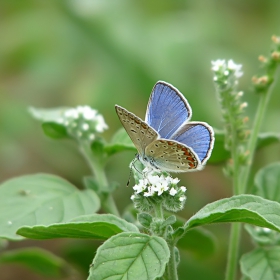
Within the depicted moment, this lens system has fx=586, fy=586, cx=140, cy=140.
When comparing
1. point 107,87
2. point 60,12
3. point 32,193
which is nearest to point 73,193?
point 32,193

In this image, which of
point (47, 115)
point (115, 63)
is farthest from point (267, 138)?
point (115, 63)

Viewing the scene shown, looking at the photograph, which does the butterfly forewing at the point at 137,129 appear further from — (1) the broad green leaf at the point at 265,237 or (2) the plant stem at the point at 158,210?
(1) the broad green leaf at the point at 265,237

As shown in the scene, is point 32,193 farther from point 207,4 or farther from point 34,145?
point 207,4

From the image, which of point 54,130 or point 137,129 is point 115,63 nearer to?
point 54,130

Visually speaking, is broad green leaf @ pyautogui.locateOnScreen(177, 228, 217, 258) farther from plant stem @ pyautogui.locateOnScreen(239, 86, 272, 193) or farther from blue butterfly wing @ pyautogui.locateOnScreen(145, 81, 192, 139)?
blue butterfly wing @ pyautogui.locateOnScreen(145, 81, 192, 139)

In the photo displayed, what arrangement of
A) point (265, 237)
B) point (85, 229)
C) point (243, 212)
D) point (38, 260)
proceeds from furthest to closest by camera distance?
1. point (38, 260)
2. point (265, 237)
3. point (85, 229)
4. point (243, 212)

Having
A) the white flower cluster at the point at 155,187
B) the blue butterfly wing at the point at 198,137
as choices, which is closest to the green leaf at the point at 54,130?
the blue butterfly wing at the point at 198,137

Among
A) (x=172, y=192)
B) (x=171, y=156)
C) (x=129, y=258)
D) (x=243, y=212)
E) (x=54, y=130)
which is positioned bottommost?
(x=129, y=258)
